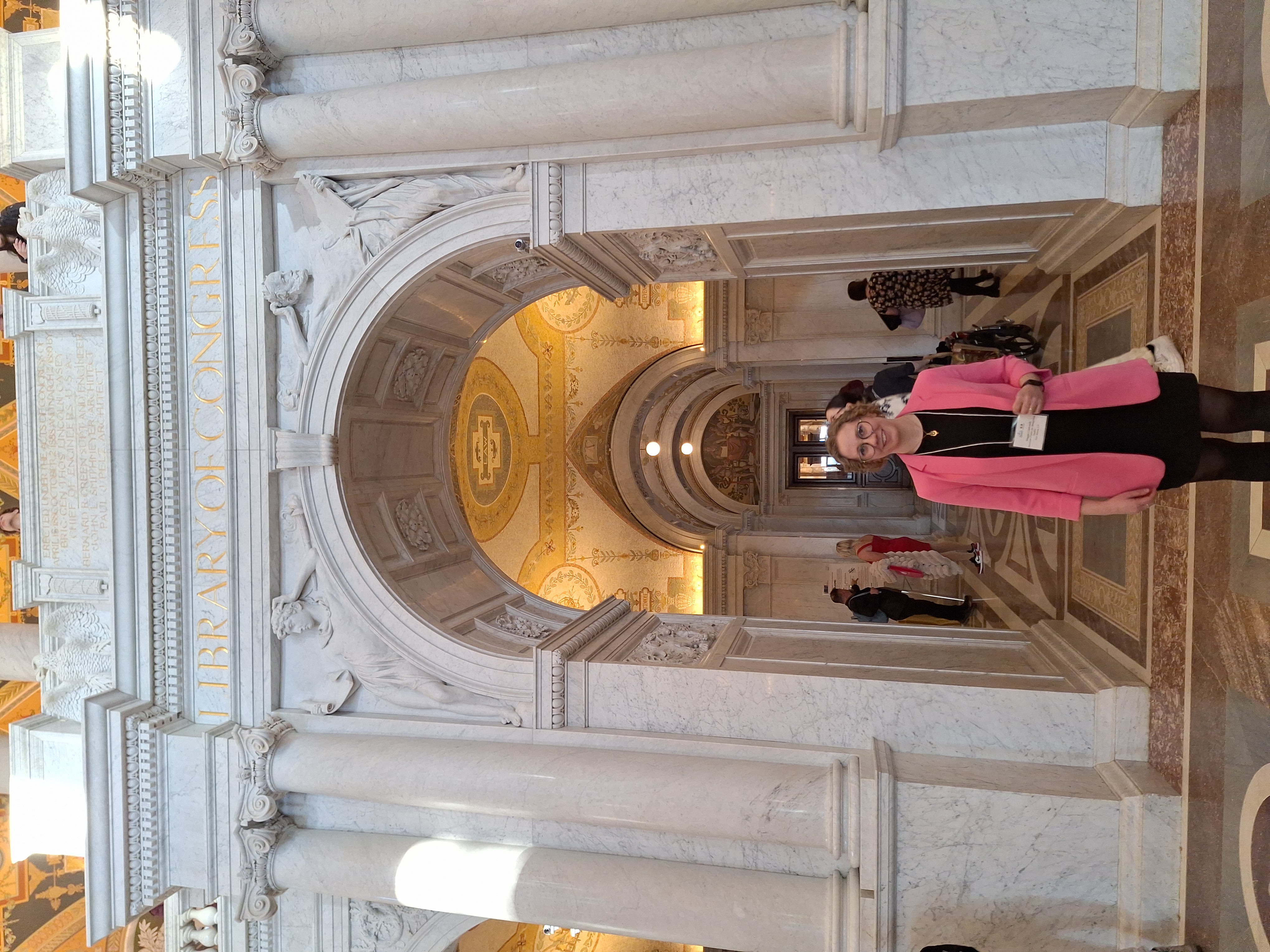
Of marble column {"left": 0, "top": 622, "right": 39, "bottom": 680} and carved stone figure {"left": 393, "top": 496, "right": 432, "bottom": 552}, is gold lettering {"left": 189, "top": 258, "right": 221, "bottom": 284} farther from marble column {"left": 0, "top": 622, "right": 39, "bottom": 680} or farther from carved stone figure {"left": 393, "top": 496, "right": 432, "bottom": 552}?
marble column {"left": 0, "top": 622, "right": 39, "bottom": 680}

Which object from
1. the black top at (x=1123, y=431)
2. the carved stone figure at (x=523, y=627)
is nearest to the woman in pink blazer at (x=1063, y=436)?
the black top at (x=1123, y=431)

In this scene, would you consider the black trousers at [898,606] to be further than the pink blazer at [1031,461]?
Yes

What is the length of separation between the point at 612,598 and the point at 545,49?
3305 mm

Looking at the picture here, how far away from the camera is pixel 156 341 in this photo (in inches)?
194

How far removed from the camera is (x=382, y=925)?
4875 millimetres

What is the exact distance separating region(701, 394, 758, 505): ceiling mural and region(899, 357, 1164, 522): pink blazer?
29.3ft

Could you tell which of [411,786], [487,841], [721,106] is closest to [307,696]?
[411,786]

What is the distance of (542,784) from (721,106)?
144 inches

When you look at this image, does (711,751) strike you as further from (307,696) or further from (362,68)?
(362,68)

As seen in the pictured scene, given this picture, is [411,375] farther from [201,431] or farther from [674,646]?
[674,646]

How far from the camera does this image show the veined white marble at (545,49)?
3.86 metres

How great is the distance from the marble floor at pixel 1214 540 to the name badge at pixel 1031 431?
95 centimetres

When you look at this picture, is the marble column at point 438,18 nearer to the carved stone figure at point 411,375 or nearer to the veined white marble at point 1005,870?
the carved stone figure at point 411,375

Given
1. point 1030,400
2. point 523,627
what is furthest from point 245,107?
point 1030,400
